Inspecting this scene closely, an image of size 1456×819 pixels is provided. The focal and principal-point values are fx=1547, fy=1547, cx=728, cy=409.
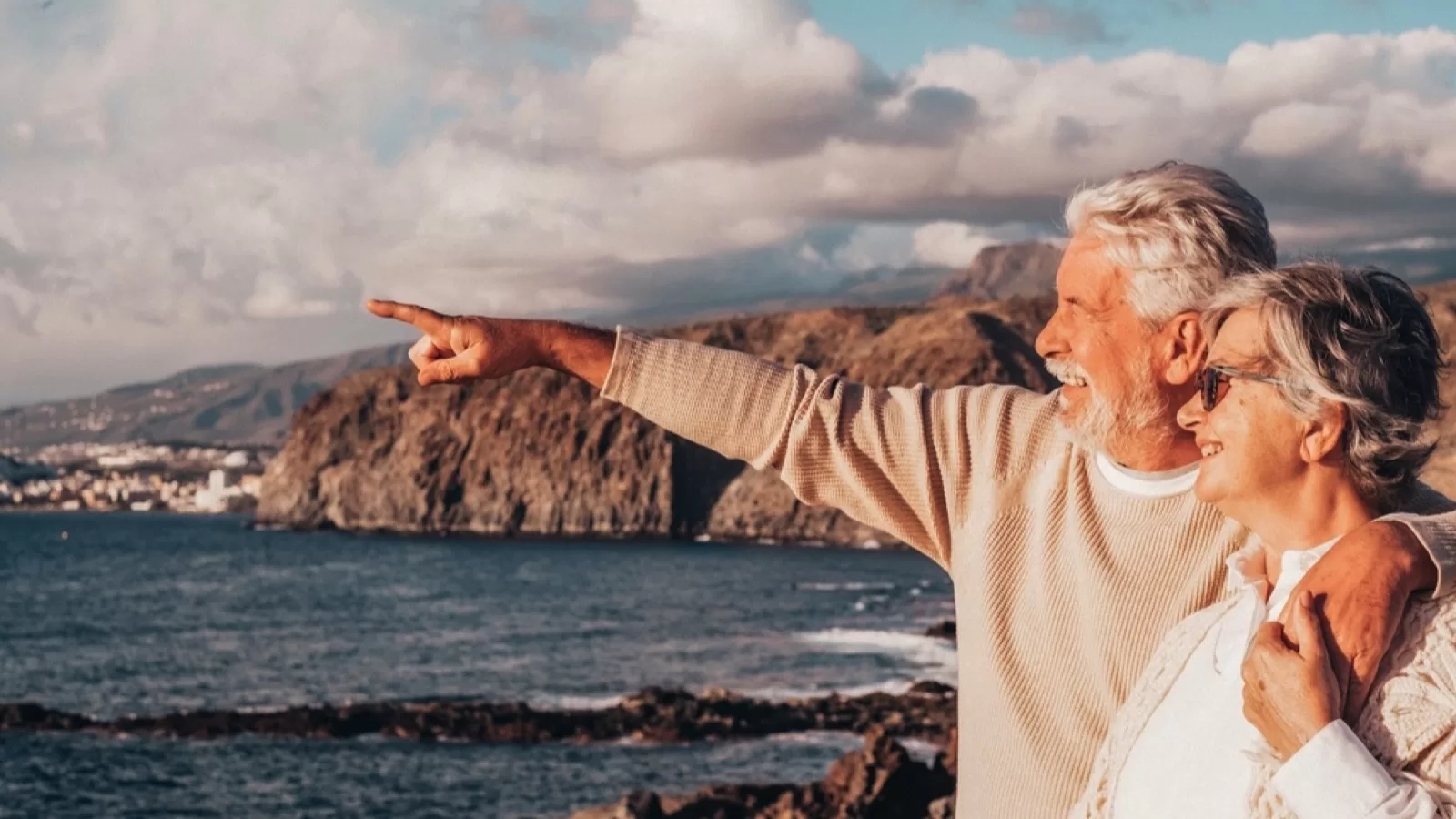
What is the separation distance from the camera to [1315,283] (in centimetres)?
199

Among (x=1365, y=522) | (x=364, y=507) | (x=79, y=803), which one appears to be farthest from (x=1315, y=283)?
(x=364, y=507)

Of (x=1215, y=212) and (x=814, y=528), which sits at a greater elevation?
(x=1215, y=212)

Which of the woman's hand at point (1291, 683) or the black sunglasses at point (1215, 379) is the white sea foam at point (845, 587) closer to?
the black sunglasses at point (1215, 379)

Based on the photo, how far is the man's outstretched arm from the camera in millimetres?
2715

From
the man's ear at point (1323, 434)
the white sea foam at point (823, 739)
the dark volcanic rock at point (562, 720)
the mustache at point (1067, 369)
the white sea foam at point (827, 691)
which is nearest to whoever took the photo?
the man's ear at point (1323, 434)

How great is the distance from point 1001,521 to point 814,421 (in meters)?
0.37

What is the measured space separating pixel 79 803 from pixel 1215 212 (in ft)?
79.6

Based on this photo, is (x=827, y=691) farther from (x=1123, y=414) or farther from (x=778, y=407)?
(x=1123, y=414)

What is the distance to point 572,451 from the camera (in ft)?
384

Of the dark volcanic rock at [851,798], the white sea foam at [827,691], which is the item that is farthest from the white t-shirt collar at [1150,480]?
the white sea foam at [827,691]

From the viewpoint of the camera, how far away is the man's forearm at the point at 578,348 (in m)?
2.74

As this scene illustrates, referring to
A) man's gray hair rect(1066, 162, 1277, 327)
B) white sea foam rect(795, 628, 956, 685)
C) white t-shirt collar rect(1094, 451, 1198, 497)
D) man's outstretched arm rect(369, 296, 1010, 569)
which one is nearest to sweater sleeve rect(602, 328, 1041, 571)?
man's outstretched arm rect(369, 296, 1010, 569)

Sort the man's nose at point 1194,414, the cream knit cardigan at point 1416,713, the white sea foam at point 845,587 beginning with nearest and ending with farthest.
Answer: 1. the cream knit cardigan at point 1416,713
2. the man's nose at point 1194,414
3. the white sea foam at point 845,587

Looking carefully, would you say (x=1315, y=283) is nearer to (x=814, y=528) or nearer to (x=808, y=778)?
(x=808, y=778)
